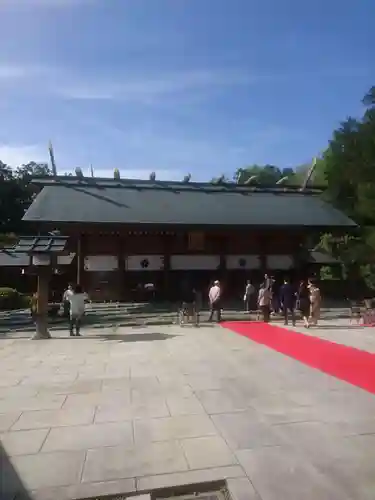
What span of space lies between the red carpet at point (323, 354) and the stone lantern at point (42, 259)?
588 cm

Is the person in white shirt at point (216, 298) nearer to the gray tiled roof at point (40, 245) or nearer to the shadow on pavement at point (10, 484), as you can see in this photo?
the gray tiled roof at point (40, 245)

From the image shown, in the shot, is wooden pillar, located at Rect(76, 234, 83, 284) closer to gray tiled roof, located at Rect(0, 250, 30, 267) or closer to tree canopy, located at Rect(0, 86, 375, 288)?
gray tiled roof, located at Rect(0, 250, 30, 267)

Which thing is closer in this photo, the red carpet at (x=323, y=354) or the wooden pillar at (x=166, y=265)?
the red carpet at (x=323, y=354)

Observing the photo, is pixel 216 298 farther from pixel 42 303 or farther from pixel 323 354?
pixel 323 354

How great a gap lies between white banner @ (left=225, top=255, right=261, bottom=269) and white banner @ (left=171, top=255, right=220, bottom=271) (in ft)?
2.16

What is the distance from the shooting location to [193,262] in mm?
21547

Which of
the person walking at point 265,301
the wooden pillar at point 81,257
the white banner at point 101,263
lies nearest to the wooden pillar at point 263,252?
the person walking at point 265,301

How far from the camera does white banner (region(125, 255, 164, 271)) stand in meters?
20.9

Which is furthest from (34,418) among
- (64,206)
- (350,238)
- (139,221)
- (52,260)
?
(350,238)

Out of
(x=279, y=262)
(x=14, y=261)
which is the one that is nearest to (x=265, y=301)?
(x=279, y=262)

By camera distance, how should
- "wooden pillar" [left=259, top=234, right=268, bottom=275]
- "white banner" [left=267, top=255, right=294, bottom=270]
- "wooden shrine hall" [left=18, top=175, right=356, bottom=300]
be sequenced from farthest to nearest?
"white banner" [left=267, top=255, right=294, bottom=270] → "wooden pillar" [left=259, top=234, right=268, bottom=275] → "wooden shrine hall" [left=18, top=175, right=356, bottom=300]

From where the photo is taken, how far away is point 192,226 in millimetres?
20922

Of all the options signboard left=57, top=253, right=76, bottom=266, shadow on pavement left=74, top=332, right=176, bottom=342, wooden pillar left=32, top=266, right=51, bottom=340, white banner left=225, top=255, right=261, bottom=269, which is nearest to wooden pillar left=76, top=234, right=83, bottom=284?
signboard left=57, top=253, right=76, bottom=266

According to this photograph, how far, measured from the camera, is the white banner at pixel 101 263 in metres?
20.4
